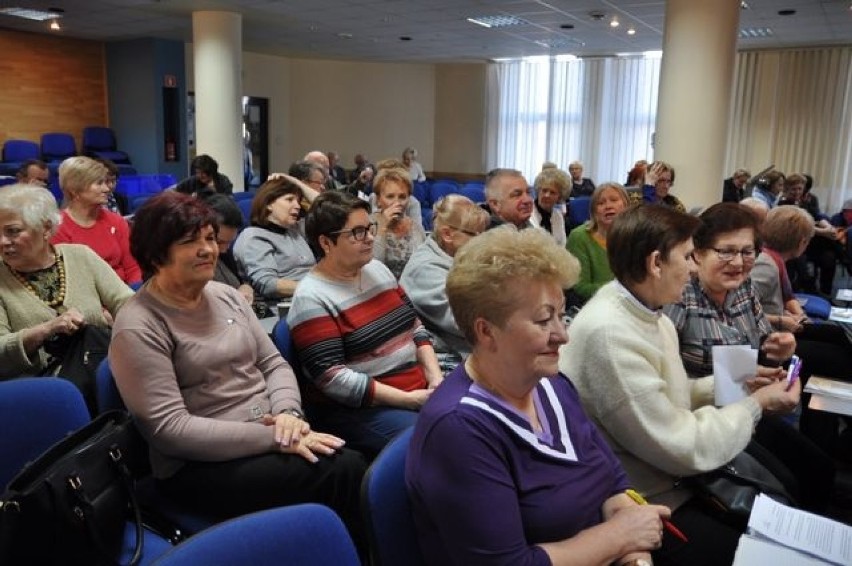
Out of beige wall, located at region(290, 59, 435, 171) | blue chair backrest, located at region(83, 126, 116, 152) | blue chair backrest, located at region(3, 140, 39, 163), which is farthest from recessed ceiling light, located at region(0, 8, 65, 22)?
beige wall, located at region(290, 59, 435, 171)

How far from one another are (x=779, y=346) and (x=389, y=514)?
1.74 meters

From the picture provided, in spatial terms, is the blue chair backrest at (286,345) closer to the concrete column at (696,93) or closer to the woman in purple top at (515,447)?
the woman in purple top at (515,447)

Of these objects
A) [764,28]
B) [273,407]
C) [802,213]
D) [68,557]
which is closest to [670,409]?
[273,407]

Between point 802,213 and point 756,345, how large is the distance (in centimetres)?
166

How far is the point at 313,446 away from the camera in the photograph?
196 centimetres

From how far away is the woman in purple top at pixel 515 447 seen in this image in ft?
3.91

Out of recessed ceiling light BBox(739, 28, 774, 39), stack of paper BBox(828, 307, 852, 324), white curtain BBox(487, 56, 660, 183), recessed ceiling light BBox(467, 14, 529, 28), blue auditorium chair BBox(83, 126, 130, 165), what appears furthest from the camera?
white curtain BBox(487, 56, 660, 183)

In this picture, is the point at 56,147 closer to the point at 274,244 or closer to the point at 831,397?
the point at 274,244

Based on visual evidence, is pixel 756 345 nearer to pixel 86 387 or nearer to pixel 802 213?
pixel 802 213

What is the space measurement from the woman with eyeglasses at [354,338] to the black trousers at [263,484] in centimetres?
29

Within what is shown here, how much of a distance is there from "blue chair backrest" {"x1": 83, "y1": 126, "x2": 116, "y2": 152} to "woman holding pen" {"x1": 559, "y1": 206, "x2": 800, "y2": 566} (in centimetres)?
1181

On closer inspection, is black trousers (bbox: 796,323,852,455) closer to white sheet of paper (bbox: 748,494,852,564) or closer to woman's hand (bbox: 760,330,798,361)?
woman's hand (bbox: 760,330,798,361)

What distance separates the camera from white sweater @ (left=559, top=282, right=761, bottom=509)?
1664 millimetres

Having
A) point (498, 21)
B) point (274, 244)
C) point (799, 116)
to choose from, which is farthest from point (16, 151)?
point (799, 116)
